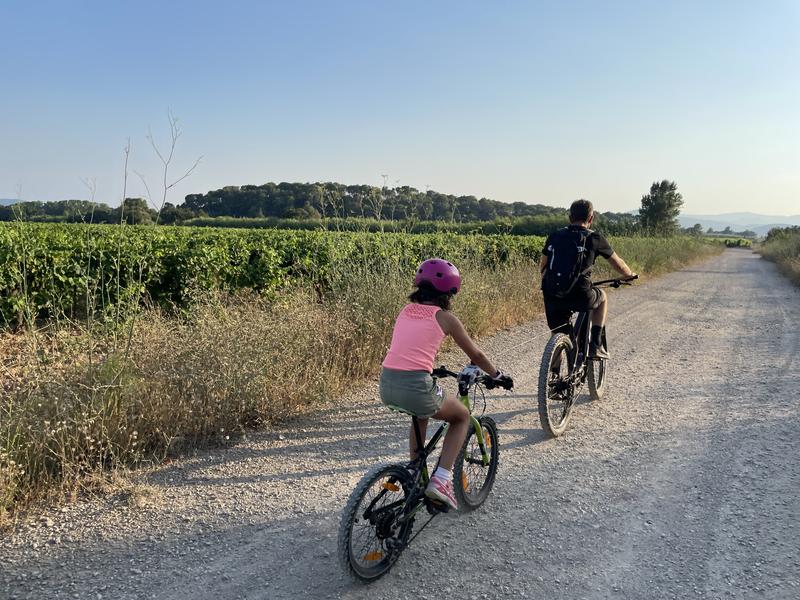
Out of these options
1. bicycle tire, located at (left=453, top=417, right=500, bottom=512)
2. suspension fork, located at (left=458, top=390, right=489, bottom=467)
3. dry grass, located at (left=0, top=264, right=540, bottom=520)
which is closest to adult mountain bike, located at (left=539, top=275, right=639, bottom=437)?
bicycle tire, located at (left=453, top=417, right=500, bottom=512)

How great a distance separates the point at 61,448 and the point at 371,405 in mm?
2843

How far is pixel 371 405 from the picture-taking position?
223 inches

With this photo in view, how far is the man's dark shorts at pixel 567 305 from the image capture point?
17.1 ft

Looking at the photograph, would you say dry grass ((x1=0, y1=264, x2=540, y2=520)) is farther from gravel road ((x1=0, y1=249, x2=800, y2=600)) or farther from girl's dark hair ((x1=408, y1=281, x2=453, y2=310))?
girl's dark hair ((x1=408, y1=281, x2=453, y2=310))

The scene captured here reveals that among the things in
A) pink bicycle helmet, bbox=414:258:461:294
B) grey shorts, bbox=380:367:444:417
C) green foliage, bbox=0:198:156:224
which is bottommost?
grey shorts, bbox=380:367:444:417

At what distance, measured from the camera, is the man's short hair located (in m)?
5.23

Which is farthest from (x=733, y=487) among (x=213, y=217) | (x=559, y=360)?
(x=213, y=217)

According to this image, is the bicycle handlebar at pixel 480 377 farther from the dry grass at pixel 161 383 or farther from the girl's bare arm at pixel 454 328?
the dry grass at pixel 161 383

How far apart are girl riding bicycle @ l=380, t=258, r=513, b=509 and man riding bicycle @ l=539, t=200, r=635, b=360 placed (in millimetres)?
2276

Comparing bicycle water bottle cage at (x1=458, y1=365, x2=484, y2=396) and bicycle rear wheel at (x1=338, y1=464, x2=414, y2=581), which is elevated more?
bicycle water bottle cage at (x1=458, y1=365, x2=484, y2=396)

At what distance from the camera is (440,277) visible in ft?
9.87

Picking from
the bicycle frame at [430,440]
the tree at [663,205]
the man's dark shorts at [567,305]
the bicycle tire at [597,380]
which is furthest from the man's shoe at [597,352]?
the tree at [663,205]

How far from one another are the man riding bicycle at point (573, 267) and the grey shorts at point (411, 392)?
256 centimetres

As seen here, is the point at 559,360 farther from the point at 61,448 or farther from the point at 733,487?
the point at 61,448
